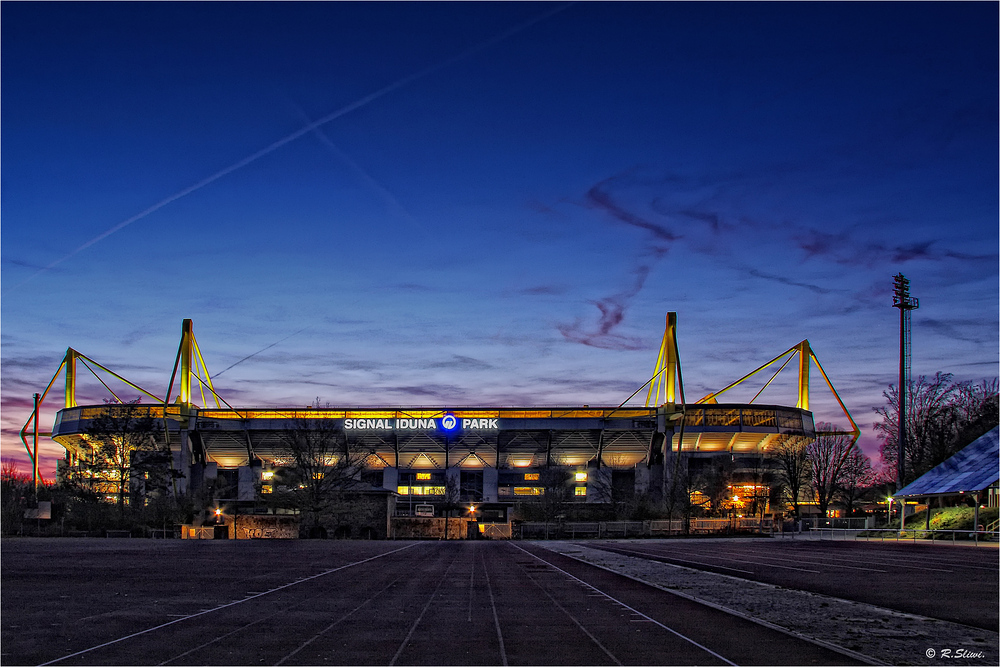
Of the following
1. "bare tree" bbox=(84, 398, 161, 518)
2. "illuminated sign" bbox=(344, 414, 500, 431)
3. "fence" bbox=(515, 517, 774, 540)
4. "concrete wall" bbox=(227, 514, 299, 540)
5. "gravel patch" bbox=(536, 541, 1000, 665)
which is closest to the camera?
"gravel patch" bbox=(536, 541, 1000, 665)

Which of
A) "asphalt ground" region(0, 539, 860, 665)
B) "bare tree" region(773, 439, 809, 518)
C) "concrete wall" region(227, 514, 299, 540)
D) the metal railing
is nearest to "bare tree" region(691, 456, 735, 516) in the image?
"bare tree" region(773, 439, 809, 518)

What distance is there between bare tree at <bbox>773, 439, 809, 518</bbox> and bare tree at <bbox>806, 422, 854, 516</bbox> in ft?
5.11

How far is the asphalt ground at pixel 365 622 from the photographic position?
12.5 meters

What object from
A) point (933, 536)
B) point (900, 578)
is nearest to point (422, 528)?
point (933, 536)

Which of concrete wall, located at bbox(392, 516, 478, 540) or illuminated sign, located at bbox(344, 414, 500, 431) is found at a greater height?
illuminated sign, located at bbox(344, 414, 500, 431)

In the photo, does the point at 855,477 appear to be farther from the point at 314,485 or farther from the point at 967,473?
the point at 314,485

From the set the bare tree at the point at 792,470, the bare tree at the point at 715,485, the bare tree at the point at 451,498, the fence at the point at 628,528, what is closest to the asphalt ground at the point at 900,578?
the fence at the point at 628,528

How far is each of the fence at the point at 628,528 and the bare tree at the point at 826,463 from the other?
42.0 meters

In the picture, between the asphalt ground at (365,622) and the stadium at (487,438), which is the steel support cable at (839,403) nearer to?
the stadium at (487,438)

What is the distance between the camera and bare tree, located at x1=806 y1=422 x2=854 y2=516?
414 ft

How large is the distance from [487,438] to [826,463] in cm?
5458

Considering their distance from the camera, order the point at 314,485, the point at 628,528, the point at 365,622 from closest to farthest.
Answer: the point at 365,622 < the point at 628,528 < the point at 314,485

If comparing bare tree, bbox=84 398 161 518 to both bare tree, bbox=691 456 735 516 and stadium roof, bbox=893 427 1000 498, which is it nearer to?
bare tree, bbox=691 456 735 516

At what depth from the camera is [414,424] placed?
137000 mm
